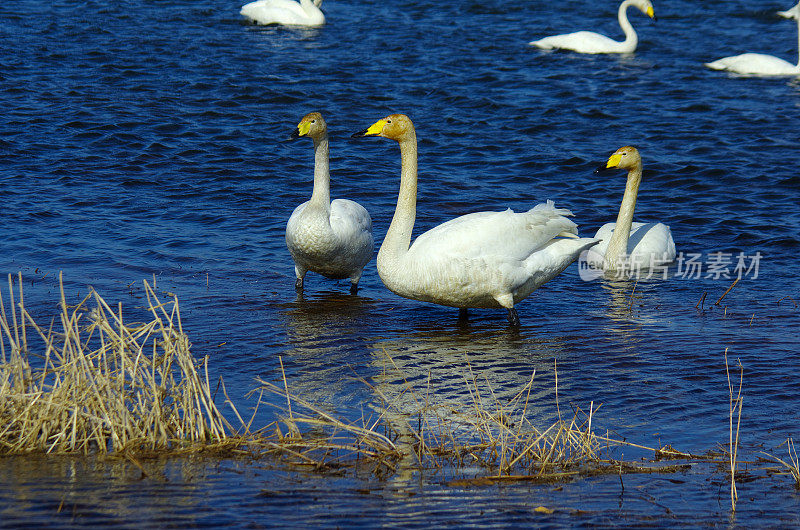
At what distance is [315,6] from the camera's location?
2112 cm

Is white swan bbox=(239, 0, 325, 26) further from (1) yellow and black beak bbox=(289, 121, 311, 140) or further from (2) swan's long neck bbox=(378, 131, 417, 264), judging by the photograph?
(2) swan's long neck bbox=(378, 131, 417, 264)

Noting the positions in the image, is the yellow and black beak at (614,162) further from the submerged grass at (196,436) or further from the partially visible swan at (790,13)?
the partially visible swan at (790,13)

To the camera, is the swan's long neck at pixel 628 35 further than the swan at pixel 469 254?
Yes

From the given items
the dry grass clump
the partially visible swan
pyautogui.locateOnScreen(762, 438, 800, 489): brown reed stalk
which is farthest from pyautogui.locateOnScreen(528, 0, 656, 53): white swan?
the dry grass clump

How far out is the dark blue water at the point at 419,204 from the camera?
4645 millimetres

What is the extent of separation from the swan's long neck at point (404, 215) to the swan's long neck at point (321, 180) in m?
0.76

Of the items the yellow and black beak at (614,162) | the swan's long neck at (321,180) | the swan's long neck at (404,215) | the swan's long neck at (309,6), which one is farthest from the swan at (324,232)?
A: the swan's long neck at (309,6)

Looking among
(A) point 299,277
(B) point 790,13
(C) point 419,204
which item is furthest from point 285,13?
(A) point 299,277

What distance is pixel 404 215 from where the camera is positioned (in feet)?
26.4

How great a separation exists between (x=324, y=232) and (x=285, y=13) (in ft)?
45.8

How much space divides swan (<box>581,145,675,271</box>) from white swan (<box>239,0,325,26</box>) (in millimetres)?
11939

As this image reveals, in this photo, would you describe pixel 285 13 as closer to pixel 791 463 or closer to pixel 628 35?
pixel 628 35

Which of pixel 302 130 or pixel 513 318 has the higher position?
pixel 302 130

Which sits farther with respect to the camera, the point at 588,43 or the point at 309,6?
the point at 309,6
